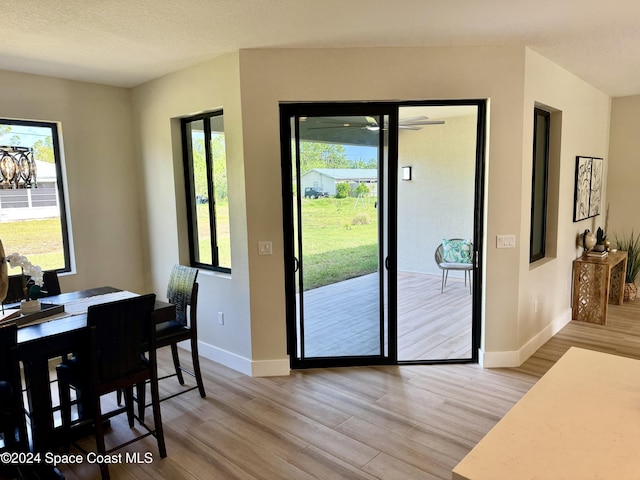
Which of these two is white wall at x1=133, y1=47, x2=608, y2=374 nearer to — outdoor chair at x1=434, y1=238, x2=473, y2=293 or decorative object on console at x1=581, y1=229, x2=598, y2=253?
decorative object on console at x1=581, y1=229, x2=598, y2=253

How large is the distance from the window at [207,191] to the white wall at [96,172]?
2.49ft

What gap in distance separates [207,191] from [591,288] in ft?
14.4

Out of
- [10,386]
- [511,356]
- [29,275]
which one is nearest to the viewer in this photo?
[10,386]

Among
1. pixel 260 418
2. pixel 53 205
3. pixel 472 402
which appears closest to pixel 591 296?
pixel 472 402

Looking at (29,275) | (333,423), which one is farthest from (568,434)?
(29,275)

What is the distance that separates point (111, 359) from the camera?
2.42 meters

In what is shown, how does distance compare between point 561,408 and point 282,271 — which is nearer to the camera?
point 561,408

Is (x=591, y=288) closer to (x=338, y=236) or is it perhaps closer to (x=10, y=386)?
(x=338, y=236)

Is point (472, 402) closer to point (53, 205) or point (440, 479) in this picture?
point (440, 479)

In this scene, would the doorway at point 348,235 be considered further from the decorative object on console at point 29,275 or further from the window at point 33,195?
the window at point 33,195

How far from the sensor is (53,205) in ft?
13.6

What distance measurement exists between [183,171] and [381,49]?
86.7 inches

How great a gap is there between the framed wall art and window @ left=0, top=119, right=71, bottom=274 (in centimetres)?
538

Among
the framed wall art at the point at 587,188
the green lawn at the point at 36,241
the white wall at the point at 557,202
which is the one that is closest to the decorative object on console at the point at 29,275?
the green lawn at the point at 36,241
